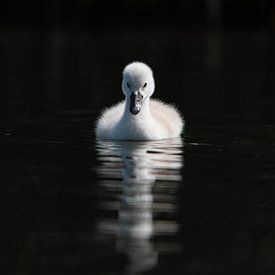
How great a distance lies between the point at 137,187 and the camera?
1027 cm

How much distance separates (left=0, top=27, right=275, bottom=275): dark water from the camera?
7988 mm

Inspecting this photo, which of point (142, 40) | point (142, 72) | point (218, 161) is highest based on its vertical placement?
point (142, 40)

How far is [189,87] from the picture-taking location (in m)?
21.5

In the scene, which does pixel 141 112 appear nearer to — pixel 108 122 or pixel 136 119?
pixel 136 119

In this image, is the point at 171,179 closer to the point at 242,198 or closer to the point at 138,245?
the point at 242,198

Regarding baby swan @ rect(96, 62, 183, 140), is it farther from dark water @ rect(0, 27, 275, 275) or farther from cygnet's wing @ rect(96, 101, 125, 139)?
dark water @ rect(0, 27, 275, 275)

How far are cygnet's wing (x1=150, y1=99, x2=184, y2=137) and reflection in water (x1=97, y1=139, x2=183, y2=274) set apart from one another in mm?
A: 342

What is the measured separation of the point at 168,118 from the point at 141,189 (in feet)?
12.9

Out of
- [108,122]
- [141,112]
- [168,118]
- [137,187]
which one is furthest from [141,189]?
[168,118]

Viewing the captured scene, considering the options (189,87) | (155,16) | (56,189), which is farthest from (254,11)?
(56,189)

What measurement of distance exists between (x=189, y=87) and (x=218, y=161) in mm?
9832

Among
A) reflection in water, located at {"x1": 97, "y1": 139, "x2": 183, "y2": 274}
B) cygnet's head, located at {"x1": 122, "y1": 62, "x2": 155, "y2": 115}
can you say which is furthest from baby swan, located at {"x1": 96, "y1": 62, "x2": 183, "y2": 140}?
reflection in water, located at {"x1": 97, "y1": 139, "x2": 183, "y2": 274}

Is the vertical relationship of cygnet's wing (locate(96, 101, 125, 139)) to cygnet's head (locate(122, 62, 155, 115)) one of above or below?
below

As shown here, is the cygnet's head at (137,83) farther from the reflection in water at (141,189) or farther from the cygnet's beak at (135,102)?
the reflection in water at (141,189)
